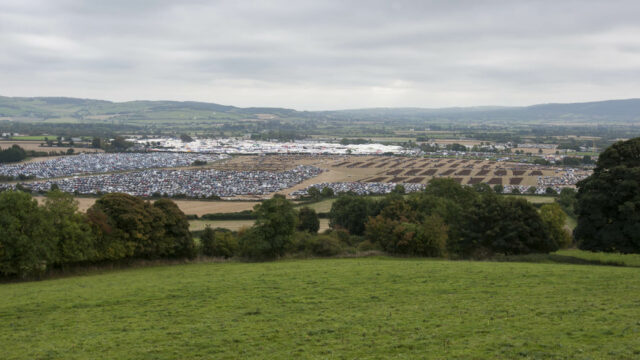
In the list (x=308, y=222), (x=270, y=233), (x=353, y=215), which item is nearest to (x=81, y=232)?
(x=270, y=233)

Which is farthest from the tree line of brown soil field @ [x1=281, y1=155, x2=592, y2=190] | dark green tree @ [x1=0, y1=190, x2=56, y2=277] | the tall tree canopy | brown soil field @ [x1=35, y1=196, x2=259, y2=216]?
brown soil field @ [x1=281, y1=155, x2=592, y2=190]

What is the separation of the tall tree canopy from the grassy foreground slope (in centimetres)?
492

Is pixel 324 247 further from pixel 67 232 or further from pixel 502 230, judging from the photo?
pixel 67 232

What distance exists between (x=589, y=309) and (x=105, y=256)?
2788cm

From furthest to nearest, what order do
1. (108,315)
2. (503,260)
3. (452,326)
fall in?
(503,260)
(108,315)
(452,326)

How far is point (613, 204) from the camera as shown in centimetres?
2870

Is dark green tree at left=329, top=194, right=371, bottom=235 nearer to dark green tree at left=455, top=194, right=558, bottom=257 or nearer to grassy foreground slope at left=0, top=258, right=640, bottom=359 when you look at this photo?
dark green tree at left=455, top=194, right=558, bottom=257

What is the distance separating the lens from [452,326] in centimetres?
1502

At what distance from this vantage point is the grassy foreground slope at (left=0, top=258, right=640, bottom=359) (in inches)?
530

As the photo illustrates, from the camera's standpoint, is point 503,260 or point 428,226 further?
point 428,226

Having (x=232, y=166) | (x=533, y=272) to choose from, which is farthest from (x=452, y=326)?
(x=232, y=166)

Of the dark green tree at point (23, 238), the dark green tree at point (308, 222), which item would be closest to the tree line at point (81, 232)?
the dark green tree at point (23, 238)

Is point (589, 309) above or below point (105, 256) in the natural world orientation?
above

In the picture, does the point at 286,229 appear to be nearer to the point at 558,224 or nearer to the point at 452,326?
the point at 452,326
